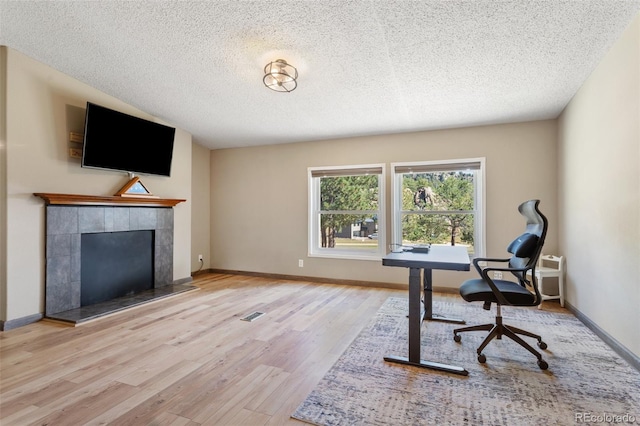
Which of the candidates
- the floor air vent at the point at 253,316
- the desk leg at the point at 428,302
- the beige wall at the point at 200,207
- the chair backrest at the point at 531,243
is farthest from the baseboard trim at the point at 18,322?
the chair backrest at the point at 531,243

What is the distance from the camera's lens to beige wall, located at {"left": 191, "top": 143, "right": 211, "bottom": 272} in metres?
5.69

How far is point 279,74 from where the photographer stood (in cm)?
294

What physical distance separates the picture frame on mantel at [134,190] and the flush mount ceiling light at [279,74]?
89.9 inches

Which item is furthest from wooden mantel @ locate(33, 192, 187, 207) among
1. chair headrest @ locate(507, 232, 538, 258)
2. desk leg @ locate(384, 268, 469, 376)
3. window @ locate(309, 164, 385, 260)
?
chair headrest @ locate(507, 232, 538, 258)

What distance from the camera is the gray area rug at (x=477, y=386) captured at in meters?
1.70

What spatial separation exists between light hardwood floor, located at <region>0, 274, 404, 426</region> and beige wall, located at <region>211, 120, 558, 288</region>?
1.55 metres

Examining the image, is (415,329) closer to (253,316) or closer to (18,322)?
(253,316)

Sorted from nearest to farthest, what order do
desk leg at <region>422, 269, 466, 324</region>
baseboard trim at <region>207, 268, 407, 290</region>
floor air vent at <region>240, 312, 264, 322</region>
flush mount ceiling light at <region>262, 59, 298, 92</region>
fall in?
flush mount ceiling light at <region>262, 59, 298, 92</region>
desk leg at <region>422, 269, 466, 324</region>
floor air vent at <region>240, 312, 264, 322</region>
baseboard trim at <region>207, 268, 407, 290</region>

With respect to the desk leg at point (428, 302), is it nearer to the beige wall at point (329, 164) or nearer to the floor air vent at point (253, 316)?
the beige wall at point (329, 164)

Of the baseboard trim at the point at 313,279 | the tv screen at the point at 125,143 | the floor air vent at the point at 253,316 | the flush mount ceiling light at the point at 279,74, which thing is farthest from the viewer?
the baseboard trim at the point at 313,279

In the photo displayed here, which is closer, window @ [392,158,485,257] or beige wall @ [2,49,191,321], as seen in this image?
beige wall @ [2,49,191,321]

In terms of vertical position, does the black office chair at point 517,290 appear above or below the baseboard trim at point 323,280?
above

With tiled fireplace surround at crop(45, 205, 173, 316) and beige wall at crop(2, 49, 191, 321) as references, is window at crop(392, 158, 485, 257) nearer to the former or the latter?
tiled fireplace surround at crop(45, 205, 173, 316)

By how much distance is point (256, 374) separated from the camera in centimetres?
218
